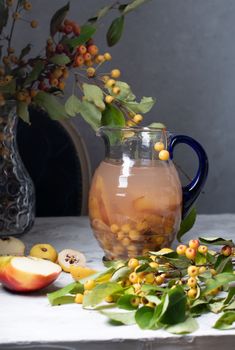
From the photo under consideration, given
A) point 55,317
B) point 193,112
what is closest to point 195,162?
point 193,112

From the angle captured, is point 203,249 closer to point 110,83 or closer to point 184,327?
point 184,327

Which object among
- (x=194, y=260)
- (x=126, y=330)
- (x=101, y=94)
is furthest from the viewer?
(x=101, y=94)

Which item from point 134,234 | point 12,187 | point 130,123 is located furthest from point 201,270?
point 12,187

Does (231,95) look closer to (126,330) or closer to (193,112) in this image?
(193,112)

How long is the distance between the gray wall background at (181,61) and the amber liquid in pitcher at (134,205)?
0.87 metres

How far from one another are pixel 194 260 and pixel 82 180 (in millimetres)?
828

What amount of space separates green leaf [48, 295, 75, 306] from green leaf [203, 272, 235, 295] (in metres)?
0.14

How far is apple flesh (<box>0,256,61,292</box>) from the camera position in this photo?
84 centimetres

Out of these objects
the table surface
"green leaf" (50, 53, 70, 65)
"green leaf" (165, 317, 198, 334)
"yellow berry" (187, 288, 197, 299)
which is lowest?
the table surface

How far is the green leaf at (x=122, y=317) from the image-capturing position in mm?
741

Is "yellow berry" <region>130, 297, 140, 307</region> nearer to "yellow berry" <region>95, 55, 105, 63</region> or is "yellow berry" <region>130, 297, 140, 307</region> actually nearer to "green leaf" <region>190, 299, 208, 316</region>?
"green leaf" <region>190, 299, 208, 316</region>

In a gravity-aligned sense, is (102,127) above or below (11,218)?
above

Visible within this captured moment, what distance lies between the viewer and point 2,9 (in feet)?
3.47

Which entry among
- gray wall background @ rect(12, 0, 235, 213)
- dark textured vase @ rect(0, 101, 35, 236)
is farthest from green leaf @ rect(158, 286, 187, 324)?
gray wall background @ rect(12, 0, 235, 213)
